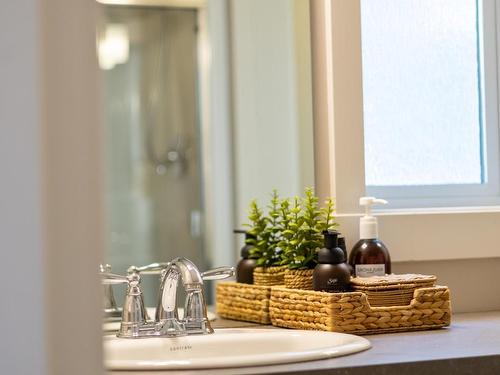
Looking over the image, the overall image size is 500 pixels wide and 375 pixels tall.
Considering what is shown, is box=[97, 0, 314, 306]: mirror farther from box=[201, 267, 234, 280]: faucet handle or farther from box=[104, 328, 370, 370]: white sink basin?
box=[104, 328, 370, 370]: white sink basin

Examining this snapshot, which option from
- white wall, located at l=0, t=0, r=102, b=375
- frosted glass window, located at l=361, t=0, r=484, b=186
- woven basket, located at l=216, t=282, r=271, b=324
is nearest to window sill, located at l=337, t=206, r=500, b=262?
frosted glass window, located at l=361, t=0, r=484, b=186

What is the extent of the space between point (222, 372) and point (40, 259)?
1.02ft

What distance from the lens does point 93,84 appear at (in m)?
0.95

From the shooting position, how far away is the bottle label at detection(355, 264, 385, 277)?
1646 mm

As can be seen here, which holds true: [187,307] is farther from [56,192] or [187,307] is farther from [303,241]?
[56,192]

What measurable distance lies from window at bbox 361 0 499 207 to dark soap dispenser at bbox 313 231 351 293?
37 cm

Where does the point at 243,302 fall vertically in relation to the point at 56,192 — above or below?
below

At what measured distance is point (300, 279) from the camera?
5.29 feet

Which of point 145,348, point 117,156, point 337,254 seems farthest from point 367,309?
point 117,156

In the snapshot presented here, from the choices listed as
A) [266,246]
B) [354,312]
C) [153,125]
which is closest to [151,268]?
[266,246]

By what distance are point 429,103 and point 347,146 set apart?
0.26 meters

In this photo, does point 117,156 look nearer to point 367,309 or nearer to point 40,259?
point 367,309

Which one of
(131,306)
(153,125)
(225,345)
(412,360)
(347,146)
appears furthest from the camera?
(153,125)

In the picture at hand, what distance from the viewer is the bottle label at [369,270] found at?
1646 millimetres
